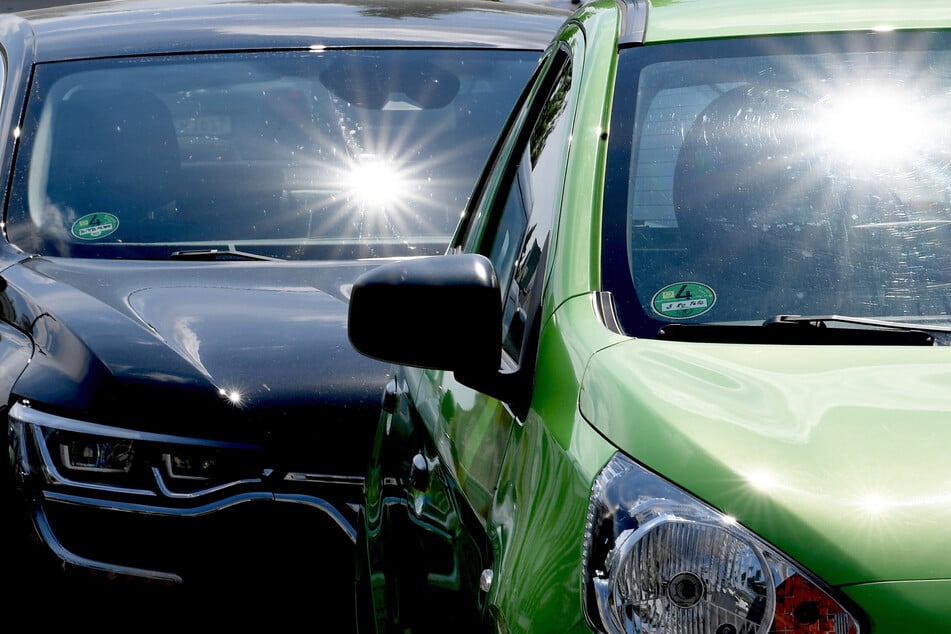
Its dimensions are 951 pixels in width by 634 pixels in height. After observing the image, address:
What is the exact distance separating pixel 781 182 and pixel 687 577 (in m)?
1.00

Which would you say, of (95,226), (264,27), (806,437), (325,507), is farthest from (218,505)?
(264,27)

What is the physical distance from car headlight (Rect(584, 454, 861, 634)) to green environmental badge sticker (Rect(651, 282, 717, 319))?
0.54 meters

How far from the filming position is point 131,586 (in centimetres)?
362

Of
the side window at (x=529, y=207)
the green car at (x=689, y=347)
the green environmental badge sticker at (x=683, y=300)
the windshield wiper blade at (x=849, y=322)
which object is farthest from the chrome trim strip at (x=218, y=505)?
the windshield wiper blade at (x=849, y=322)

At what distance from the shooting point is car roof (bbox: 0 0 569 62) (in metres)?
5.29

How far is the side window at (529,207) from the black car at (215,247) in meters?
0.89

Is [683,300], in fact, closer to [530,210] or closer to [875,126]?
[530,210]

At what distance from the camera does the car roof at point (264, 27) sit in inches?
208

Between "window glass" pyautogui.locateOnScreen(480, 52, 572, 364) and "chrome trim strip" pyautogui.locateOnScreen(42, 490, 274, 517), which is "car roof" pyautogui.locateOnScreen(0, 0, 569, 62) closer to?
"chrome trim strip" pyautogui.locateOnScreen(42, 490, 274, 517)

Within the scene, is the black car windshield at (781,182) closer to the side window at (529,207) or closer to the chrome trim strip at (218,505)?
the side window at (529,207)

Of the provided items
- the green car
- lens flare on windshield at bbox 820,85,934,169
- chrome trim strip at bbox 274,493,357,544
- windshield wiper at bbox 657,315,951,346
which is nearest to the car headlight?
the green car

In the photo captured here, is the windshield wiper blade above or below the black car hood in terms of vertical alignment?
below

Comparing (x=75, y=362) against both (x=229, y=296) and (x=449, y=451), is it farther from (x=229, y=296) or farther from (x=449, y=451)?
(x=449, y=451)

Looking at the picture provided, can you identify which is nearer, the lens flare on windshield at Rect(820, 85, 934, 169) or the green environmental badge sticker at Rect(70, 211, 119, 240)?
the lens flare on windshield at Rect(820, 85, 934, 169)
